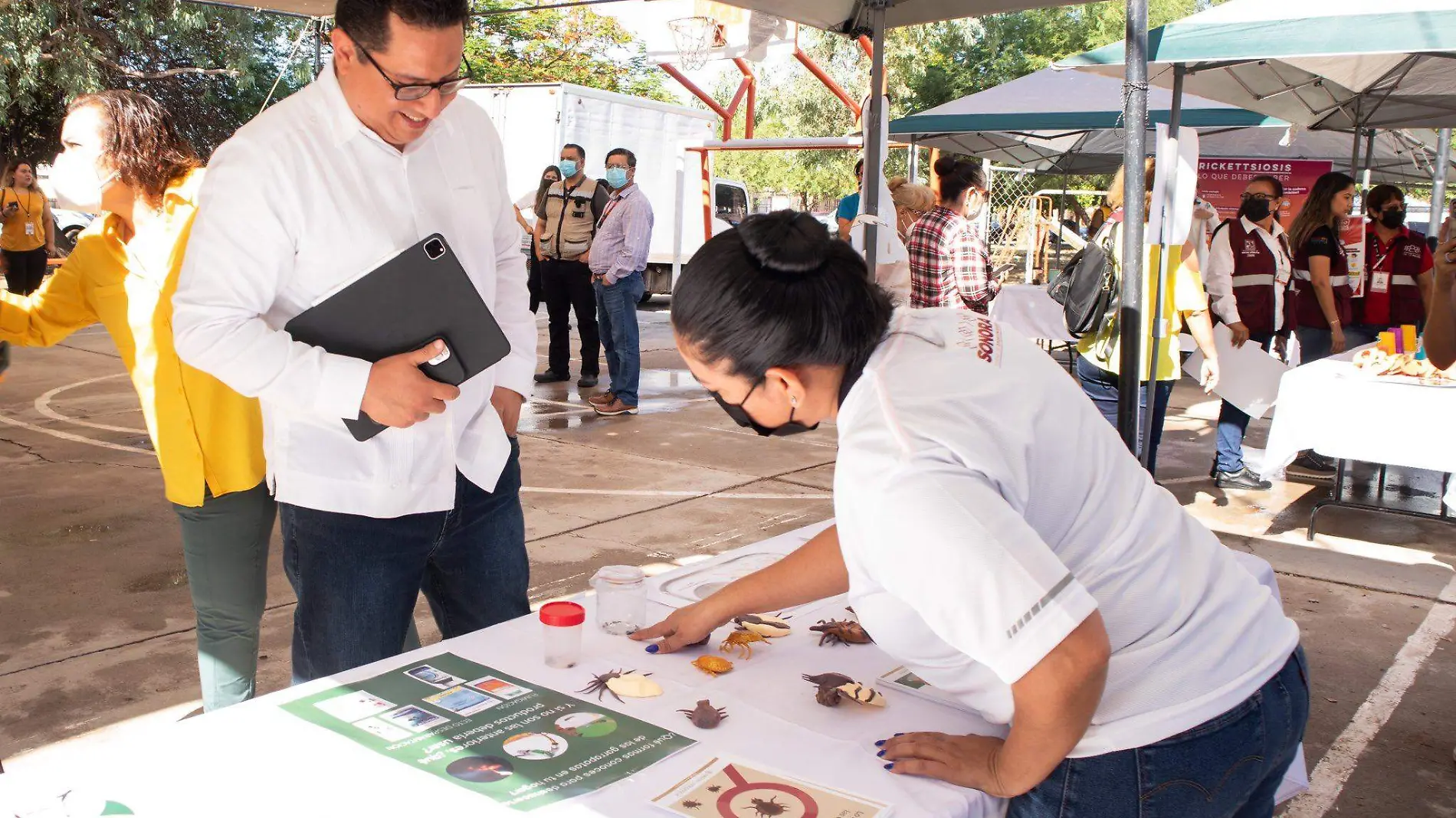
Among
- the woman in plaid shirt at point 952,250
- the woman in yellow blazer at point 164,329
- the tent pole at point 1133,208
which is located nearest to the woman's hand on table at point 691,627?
the woman in yellow blazer at point 164,329

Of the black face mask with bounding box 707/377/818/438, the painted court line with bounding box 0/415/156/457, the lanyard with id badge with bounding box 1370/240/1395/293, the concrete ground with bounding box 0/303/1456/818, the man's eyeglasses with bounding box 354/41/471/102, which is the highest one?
the man's eyeglasses with bounding box 354/41/471/102

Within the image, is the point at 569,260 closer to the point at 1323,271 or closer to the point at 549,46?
the point at 1323,271

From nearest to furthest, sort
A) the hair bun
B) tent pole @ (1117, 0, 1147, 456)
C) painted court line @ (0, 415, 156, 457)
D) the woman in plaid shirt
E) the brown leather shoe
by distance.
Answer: the hair bun → tent pole @ (1117, 0, 1147, 456) → the woman in plaid shirt → painted court line @ (0, 415, 156, 457) → the brown leather shoe

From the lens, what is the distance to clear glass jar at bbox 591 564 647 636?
6.64 feet

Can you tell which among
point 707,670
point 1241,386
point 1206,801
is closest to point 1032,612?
point 1206,801

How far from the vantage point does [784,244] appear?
1.39 meters

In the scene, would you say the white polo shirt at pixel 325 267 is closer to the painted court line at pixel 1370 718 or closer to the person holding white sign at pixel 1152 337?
the painted court line at pixel 1370 718

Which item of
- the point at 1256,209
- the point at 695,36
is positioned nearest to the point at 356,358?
the point at 1256,209

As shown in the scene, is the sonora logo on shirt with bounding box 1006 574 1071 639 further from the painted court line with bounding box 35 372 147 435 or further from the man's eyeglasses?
the painted court line with bounding box 35 372 147 435

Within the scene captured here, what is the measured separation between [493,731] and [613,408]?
Answer: 6549mm

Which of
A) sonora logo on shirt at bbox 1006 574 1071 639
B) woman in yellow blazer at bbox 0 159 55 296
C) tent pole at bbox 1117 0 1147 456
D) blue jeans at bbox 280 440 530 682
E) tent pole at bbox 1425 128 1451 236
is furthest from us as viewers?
tent pole at bbox 1425 128 1451 236

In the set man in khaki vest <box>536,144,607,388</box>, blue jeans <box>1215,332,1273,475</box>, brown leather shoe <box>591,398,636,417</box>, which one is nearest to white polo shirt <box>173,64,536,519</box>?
blue jeans <box>1215,332,1273,475</box>

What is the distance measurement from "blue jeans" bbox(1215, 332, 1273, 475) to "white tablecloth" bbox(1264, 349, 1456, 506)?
3.03ft

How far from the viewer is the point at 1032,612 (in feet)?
4.05
